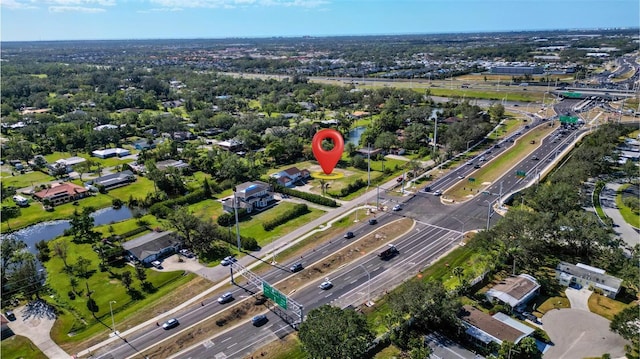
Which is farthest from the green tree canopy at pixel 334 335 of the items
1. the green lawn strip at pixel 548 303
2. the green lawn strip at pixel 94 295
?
the green lawn strip at pixel 94 295

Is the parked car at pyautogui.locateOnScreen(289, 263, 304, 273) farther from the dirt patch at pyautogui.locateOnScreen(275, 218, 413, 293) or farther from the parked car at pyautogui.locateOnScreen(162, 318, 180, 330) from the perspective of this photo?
the parked car at pyautogui.locateOnScreen(162, 318, 180, 330)

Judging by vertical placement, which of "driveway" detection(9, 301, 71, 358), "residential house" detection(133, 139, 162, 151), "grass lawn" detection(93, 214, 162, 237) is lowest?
"driveway" detection(9, 301, 71, 358)

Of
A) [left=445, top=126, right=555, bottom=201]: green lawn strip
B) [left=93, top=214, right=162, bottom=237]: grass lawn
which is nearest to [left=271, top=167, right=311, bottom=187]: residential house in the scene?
[left=93, top=214, right=162, bottom=237]: grass lawn

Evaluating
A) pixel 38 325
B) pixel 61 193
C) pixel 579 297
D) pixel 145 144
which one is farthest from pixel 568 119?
pixel 38 325

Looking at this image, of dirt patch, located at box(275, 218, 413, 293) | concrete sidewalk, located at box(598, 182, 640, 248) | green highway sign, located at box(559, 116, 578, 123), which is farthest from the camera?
green highway sign, located at box(559, 116, 578, 123)

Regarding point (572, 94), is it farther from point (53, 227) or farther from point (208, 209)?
point (53, 227)

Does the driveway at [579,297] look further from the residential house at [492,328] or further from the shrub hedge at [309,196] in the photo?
the shrub hedge at [309,196]
